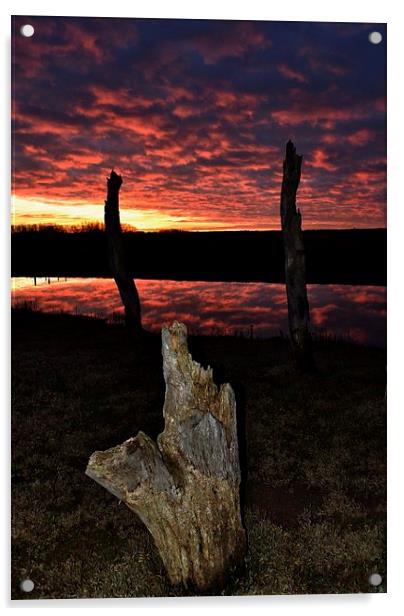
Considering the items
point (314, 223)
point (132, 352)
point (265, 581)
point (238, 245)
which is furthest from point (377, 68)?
point (238, 245)

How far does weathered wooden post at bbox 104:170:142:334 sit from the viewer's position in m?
12.7

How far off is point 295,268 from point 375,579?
21.9 ft

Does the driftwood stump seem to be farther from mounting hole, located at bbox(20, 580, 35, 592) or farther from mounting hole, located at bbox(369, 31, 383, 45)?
mounting hole, located at bbox(369, 31, 383, 45)

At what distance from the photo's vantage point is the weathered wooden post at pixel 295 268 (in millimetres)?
10602

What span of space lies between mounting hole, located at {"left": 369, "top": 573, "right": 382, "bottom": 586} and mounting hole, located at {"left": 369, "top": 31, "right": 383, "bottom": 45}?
20.7 ft

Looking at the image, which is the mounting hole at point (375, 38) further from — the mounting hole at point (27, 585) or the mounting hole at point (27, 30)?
the mounting hole at point (27, 585)

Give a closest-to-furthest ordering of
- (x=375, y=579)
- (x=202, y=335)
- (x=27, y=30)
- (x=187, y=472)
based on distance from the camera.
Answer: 1. (x=187, y=472)
2. (x=375, y=579)
3. (x=27, y=30)
4. (x=202, y=335)

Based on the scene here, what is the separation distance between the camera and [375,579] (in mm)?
5984

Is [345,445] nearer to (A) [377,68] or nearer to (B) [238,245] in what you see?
(A) [377,68]

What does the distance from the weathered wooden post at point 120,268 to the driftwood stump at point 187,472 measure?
7.38 m

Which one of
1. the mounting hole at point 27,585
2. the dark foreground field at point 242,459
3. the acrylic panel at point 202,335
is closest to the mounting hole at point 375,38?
the acrylic panel at point 202,335

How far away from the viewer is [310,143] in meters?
8.36
